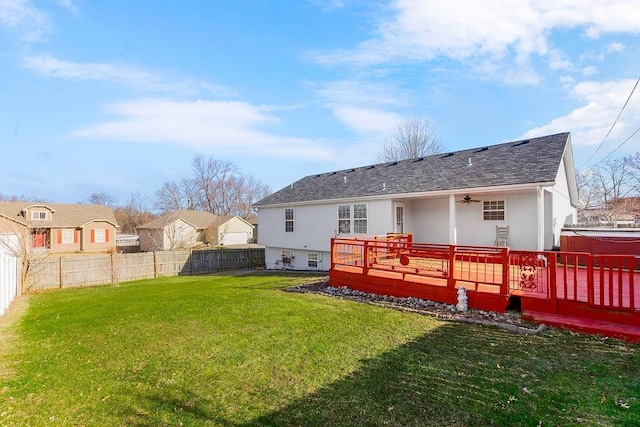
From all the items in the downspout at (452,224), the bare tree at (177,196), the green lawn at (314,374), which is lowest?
the green lawn at (314,374)

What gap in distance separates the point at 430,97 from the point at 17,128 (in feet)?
103

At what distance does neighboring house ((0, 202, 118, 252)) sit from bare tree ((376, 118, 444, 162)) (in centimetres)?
2950

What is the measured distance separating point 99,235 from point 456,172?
35.0 m

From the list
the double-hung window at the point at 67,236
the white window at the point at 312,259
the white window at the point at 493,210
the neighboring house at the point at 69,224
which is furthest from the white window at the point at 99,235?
the white window at the point at 493,210

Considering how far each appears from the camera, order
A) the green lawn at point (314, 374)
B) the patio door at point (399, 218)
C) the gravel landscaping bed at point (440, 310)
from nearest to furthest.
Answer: the green lawn at point (314, 374), the gravel landscaping bed at point (440, 310), the patio door at point (399, 218)

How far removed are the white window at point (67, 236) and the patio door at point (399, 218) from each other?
33.2 m

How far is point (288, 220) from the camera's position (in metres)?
18.5

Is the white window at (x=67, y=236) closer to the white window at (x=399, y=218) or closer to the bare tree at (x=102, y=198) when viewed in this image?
the bare tree at (x=102, y=198)

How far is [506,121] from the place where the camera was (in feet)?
70.1

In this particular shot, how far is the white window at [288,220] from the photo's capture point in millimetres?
18250

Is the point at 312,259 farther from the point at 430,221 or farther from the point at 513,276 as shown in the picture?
the point at 513,276

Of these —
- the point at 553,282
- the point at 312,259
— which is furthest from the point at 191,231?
the point at 553,282

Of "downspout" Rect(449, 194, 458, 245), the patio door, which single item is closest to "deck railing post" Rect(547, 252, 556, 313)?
"downspout" Rect(449, 194, 458, 245)

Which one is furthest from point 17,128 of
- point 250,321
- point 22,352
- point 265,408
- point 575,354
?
point 575,354
